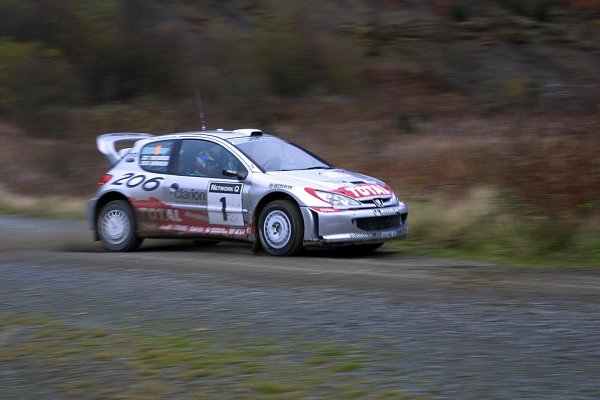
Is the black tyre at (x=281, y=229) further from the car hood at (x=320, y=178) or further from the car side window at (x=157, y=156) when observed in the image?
the car side window at (x=157, y=156)

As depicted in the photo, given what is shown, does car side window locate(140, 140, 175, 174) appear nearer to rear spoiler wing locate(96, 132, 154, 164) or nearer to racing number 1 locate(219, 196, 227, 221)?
rear spoiler wing locate(96, 132, 154, 164)

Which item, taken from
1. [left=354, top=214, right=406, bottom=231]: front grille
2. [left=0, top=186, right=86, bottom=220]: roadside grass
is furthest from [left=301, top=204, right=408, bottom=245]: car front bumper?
[left=0, top=186, right=86, bottom=220]: roadside grass

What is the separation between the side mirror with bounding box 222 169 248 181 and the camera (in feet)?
37.7

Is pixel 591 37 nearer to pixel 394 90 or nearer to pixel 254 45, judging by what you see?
pixel 394 90

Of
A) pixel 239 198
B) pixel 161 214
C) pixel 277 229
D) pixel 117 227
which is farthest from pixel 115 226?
pixel 277 229

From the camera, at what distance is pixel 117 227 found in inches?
492

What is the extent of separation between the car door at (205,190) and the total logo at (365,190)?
1335 mm

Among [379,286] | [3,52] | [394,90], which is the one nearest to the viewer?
[379,286]

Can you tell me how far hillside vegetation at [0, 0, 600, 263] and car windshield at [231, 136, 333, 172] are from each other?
2074 millimetres

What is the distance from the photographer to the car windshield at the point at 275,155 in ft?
38.4

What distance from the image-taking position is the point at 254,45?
4238cm

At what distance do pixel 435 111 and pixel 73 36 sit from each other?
1690cm

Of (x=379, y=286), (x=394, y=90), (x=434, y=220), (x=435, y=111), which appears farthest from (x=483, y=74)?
(x=379, y=286)

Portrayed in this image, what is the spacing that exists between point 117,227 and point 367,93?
32365 mm
